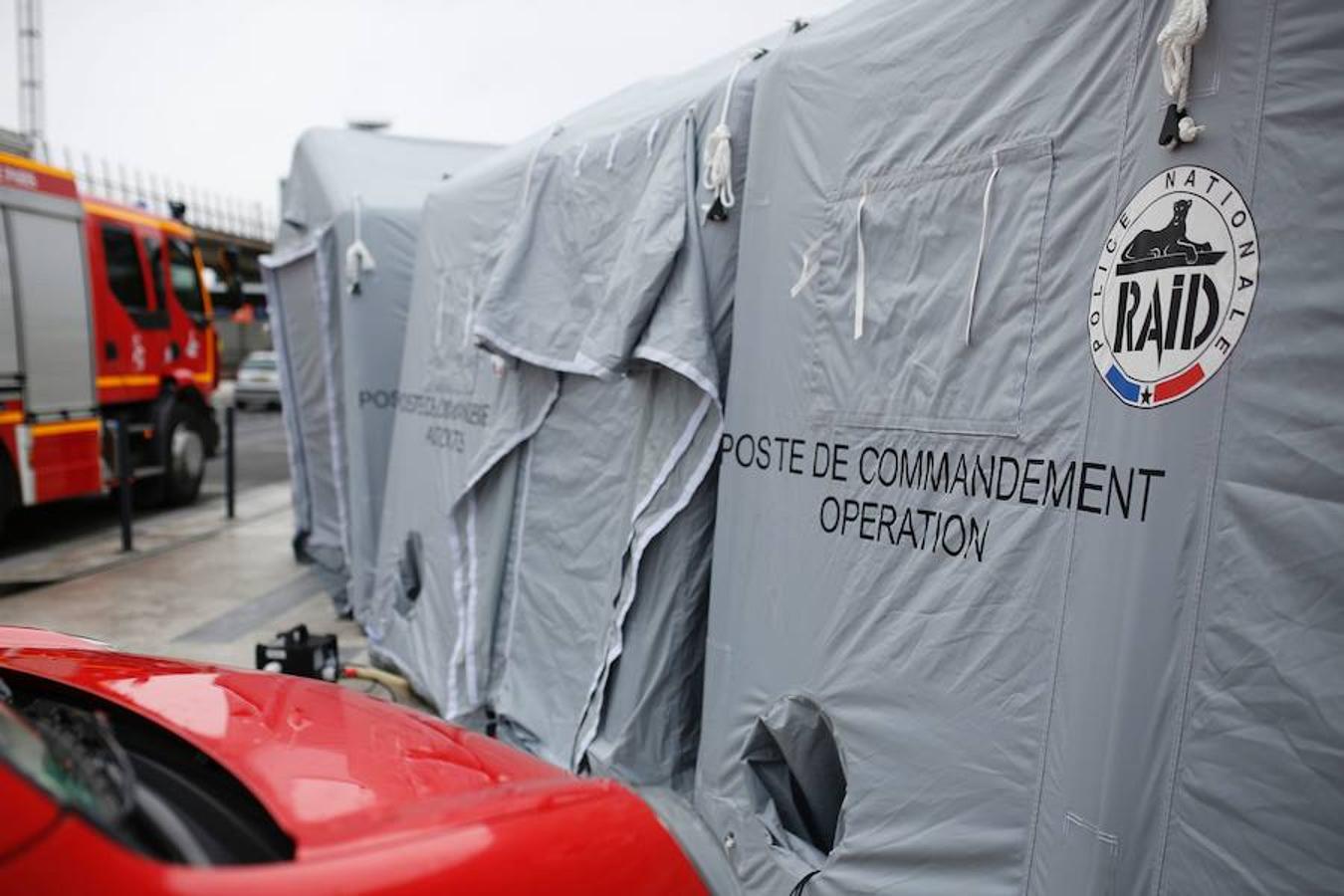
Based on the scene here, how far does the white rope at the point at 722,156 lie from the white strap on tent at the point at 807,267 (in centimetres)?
49

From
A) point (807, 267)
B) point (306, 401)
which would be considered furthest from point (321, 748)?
point (306, 401)

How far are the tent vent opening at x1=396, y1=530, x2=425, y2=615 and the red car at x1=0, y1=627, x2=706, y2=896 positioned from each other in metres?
3.32

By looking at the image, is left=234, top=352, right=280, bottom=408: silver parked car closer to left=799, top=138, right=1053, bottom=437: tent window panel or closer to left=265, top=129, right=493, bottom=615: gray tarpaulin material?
left=265, top=129, right=493, bottom=615: gray tarpaulin material

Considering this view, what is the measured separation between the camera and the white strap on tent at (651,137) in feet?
12.2

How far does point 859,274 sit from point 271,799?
78.6 inches

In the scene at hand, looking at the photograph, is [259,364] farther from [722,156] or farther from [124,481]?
[722,156]

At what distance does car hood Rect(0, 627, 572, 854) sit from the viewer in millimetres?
1527

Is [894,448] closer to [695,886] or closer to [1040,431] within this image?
[1040,431]

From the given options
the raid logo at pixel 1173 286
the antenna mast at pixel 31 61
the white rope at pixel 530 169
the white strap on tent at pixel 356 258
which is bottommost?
the raid logo at pixel 1173 286

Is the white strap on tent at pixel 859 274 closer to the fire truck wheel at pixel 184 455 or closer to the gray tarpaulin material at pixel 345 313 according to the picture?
the gray tarpaulin material at pixel 345 313

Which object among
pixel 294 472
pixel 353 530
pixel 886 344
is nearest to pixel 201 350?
pixel 294 472

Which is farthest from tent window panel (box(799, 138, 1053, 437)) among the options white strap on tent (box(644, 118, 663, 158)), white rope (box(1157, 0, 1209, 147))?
white strap on tent (box(644, 118, 663, 158))

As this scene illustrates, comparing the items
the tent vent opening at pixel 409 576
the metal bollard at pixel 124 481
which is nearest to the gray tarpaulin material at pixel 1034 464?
the tent vent opening at pixel 409 576

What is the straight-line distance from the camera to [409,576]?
18.2 feet
